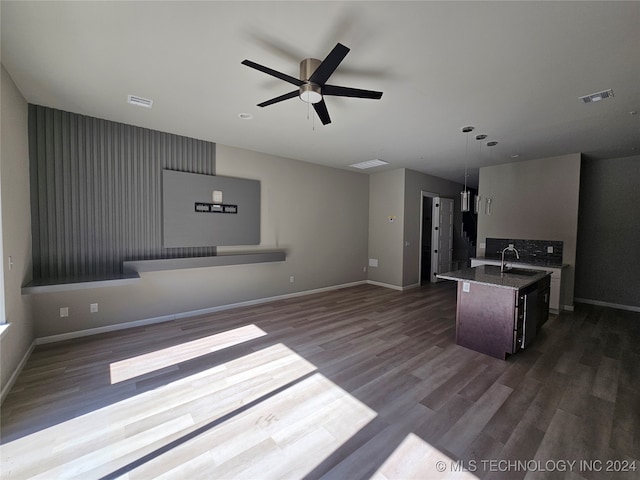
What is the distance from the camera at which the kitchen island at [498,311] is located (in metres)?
3.00

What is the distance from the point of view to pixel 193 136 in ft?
13.8

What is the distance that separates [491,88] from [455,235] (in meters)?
6.63

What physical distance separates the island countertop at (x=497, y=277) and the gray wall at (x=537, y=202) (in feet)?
4.75

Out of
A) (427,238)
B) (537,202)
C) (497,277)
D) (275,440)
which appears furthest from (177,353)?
(427,238)

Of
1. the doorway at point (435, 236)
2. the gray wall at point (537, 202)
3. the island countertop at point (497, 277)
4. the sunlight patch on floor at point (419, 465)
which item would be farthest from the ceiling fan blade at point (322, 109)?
the doorway at point (435, 236)

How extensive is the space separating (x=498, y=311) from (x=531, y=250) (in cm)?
323

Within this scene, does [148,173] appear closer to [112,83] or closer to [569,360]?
[112,83]

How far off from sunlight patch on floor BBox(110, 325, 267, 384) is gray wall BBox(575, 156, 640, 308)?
6.49 meters

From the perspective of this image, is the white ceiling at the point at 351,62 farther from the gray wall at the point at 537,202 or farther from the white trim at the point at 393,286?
the white trim at the point at 393,286

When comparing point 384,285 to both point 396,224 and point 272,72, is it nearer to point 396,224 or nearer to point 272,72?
point 396,224

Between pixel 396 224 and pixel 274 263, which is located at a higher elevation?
pixel 396 224

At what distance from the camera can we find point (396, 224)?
20.9 feet

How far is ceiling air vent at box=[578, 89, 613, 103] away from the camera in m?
2.66

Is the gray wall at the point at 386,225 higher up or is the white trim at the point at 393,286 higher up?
the gray wall at the point at 386,225
